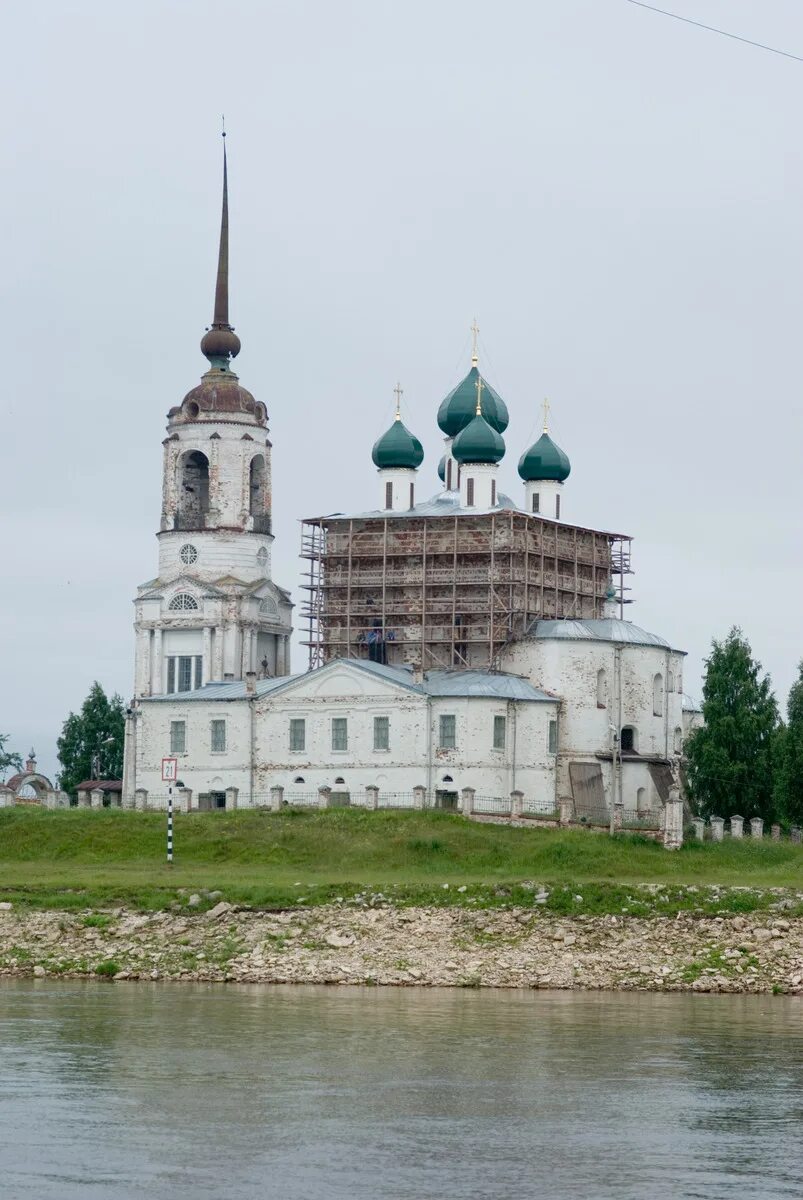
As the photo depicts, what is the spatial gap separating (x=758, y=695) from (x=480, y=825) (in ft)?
38.3

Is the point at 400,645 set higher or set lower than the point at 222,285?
lower

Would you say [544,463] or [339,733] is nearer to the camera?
[339,733]

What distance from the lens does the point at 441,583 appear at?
70812 mm

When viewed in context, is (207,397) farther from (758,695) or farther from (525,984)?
(525,984)

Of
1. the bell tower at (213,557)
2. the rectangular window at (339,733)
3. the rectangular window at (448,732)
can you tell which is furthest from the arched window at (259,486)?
the rectangular window at (448,732)

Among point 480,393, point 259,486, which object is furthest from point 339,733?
point 480,393

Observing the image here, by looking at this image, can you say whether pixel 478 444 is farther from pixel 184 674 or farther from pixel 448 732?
pixel 184 674

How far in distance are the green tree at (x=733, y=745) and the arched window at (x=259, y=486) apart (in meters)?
16.8

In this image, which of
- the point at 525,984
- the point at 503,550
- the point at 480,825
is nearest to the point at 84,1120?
the point at 525,984

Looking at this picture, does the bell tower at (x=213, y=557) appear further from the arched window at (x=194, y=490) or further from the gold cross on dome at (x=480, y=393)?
the gold cross on dome at (x=480, y=393)

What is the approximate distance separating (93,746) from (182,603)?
32.4ft

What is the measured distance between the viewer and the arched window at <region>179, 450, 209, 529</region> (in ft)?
252

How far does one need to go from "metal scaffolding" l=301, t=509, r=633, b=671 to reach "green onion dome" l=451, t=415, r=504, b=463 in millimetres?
2908

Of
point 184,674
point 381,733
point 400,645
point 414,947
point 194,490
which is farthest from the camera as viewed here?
point 194,490
